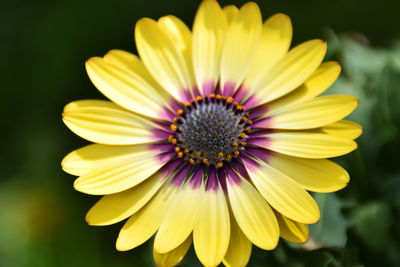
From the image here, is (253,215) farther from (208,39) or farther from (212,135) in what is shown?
(208,39)

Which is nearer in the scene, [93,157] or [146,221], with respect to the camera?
[146,221]

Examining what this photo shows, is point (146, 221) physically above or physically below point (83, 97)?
below

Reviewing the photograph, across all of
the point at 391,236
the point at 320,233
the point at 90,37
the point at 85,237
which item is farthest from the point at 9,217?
the point at 391,236

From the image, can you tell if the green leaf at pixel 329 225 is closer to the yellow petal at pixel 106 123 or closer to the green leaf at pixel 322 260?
the green leaf at pixel 322 260

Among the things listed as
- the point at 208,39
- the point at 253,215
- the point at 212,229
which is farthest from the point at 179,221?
the point at 208,39

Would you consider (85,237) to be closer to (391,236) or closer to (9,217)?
(9,217)

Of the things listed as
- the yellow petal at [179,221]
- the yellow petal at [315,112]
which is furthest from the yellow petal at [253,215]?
the yellow petal at [315,112]
